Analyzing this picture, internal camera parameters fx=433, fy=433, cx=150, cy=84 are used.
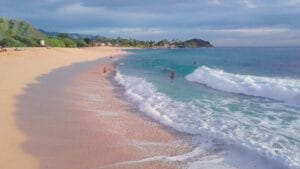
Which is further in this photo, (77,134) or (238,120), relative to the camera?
(238,120)

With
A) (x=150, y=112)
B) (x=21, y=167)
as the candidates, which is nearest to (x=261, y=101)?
(x=150, y=112)

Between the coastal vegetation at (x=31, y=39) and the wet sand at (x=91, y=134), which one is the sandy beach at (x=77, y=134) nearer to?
the wet sand at (x=91, y=134)

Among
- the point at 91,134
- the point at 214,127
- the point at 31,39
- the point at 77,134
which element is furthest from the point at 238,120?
the point at 31,39

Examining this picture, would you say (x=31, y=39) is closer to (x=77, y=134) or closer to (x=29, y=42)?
(x=29, y=42)

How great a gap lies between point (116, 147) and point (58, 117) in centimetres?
407

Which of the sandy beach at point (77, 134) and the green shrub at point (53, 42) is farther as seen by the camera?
the green shrub at point (53, 42)

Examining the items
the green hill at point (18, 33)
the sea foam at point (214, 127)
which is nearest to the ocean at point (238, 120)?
the sea foam at point (214, 127)

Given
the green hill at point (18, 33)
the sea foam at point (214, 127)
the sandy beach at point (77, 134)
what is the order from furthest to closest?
the green hill at point (18, 33)
the sea foam at point (214, 127)
the sandy beach at point (77, 134)

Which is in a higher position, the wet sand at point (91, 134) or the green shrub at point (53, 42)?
the wet sand at point (91, 134)

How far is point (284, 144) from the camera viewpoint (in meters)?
10.8

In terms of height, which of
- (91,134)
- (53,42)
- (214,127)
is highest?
(214,127)

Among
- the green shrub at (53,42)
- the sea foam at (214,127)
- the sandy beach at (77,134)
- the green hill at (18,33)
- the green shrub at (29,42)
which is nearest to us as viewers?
the sandy beach at (77,134)

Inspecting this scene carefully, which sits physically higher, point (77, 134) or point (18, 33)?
point (77, 134)

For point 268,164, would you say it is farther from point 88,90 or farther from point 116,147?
point 88,90
